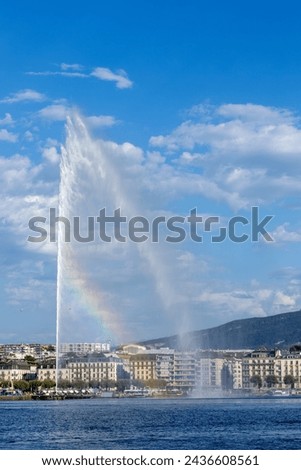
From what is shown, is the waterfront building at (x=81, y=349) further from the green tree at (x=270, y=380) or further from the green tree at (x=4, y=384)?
the green tree at (x=270, y=380)

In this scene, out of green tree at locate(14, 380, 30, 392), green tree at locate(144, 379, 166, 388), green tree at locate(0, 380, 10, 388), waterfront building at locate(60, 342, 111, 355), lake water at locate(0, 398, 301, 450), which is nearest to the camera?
lake water at locate(0, 398, 301, 450)

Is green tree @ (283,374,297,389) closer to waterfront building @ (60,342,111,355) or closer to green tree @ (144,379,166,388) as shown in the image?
green tree @ (144,379,166,388)

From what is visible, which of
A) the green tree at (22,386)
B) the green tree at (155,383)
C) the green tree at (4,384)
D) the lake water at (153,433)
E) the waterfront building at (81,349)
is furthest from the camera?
the waterfront building at (81,349)

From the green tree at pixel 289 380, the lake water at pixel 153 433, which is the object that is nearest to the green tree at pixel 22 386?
the green tree at pixel 289 380

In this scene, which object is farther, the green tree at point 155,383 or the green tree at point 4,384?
the green tree at point 155,383

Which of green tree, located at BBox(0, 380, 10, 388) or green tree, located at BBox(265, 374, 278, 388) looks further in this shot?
green tree, located at BBox(265, 374, 278, 388)

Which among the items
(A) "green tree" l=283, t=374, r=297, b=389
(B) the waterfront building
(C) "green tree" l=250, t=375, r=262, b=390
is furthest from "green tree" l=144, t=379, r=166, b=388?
(A) "green tree" l=283, t=374, r=297, b=389

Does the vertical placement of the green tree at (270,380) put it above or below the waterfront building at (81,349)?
below


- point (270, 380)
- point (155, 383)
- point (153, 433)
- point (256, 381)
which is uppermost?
point (153, 433)

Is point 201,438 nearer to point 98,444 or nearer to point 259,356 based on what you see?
point 98,444

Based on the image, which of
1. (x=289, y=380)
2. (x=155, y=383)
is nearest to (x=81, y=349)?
(x=155, y=383)

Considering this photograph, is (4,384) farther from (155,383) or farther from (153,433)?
(153,433)

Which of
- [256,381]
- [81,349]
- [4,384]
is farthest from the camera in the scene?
[81,349]
